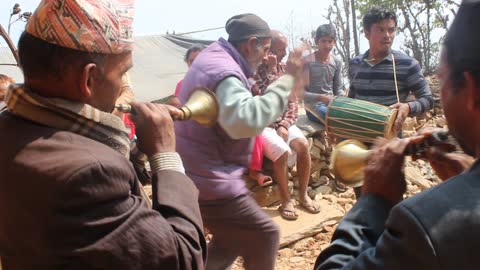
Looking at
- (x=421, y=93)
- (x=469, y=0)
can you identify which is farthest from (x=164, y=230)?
(x=421, y=93)

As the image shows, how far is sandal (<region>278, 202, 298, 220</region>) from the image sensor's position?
5410 mm

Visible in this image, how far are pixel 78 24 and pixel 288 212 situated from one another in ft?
14.0

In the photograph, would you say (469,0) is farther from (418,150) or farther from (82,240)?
(82,240)

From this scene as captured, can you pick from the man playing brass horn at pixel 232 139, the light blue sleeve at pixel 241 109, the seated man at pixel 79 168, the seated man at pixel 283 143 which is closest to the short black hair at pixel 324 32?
the seated man at pixel 283 143

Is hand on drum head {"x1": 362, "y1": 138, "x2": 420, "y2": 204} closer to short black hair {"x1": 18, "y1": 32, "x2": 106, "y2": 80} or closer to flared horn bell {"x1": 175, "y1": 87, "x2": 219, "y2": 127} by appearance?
short black hair {"x1": 18, "y1": 32, "x2": 106, "y2": 80}

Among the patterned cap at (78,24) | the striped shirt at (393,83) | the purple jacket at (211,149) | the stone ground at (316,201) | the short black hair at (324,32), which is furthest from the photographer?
the short black hair at (324,32)

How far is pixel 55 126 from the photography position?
4.73 ft

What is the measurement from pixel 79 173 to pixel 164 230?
30 centimetres

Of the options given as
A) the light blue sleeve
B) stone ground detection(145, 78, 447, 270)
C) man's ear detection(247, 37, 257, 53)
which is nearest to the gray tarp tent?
stone ground detection(145, 78, 447, 270)

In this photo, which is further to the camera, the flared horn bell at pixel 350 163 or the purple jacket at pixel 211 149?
the purple jacket at pixel 211 149

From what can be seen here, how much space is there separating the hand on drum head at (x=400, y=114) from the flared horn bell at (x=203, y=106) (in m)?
2.05

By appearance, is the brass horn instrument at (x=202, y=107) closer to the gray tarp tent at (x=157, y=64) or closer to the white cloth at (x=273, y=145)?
the white cloth at (x=273, y=145)

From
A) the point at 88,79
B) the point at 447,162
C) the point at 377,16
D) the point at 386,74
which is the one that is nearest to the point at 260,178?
the point at 386,74

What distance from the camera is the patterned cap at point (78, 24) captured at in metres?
1.42
